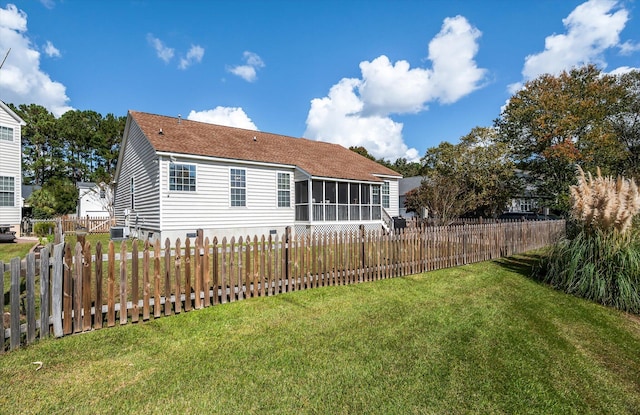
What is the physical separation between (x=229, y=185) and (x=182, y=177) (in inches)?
88.9

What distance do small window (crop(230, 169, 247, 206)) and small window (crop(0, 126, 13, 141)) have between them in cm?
1603

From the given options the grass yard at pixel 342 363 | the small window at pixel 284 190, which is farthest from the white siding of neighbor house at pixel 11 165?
the grass yard at pixel 342 363

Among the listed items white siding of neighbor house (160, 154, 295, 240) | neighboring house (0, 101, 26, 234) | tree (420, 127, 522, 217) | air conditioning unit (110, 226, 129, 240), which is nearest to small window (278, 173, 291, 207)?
white siding of neighbor house (160, 154, 295, 240)

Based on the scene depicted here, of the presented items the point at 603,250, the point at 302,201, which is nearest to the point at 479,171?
the point at 302,201

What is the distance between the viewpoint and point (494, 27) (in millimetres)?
11688

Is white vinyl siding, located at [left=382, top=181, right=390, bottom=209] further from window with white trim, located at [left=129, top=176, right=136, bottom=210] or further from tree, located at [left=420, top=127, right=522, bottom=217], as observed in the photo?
window with white trim, located at [left=129, top=176, right=136, bottom=210]

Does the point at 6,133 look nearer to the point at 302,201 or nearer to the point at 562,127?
the point at 302,201

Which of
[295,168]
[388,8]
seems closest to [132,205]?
[295,168]

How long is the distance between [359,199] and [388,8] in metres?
10.4

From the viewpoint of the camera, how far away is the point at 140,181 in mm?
16094

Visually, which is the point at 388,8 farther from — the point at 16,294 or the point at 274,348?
the point at 16,294

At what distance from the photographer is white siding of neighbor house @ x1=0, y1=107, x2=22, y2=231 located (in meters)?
18.7

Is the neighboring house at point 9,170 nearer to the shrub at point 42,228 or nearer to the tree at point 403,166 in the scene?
the shrub at point 42,228

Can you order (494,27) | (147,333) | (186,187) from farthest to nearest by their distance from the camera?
(186,187) → (494,27) → (147,333)
